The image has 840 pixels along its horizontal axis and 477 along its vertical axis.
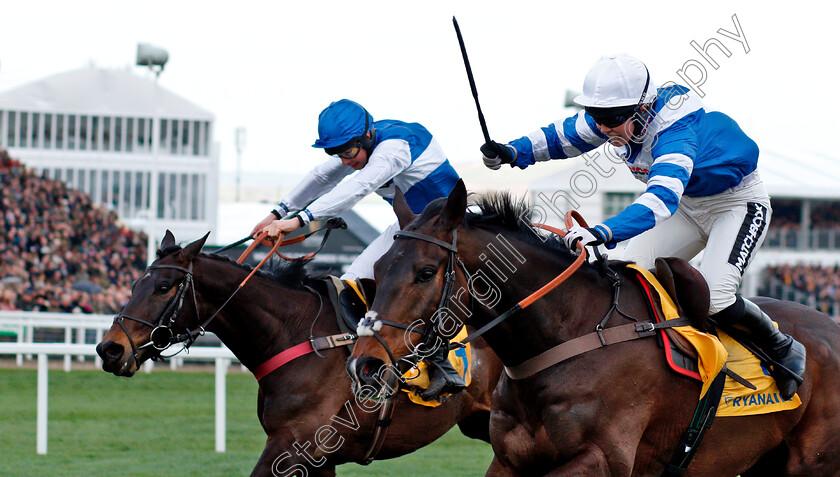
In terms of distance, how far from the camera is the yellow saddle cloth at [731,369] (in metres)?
3.38

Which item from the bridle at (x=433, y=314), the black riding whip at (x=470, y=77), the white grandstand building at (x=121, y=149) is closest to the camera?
the bridle at (x=433, y=314)

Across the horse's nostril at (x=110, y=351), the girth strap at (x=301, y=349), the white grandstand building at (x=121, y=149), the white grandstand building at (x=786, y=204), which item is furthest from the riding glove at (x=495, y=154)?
the white grandstand building at (x=121, y=149)

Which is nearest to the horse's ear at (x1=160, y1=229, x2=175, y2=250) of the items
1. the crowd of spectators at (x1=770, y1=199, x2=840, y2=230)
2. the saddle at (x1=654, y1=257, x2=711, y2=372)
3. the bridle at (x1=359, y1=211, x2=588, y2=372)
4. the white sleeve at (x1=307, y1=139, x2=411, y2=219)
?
the white sleeve at (x1=307, y1=139, x2=411, y2=219)

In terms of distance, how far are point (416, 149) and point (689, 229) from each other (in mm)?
1383

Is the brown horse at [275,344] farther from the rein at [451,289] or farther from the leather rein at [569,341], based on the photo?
the rein at [451,289]

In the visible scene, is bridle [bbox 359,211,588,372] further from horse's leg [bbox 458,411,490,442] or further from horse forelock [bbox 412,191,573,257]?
horse's leg [bbox 458,411,490,442]

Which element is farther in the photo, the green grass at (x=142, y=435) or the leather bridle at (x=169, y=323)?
the green grass at (x=142, y=435)

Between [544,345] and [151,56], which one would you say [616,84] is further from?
[151,56]

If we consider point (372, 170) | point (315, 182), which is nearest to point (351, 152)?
point (372, 170)

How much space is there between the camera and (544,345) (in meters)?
3.23

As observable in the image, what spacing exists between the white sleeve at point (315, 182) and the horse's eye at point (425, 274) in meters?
2.18

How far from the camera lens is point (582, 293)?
3.36m

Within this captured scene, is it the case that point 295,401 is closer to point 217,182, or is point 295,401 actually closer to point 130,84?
point 217,182

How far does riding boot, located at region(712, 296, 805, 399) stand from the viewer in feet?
11.7
